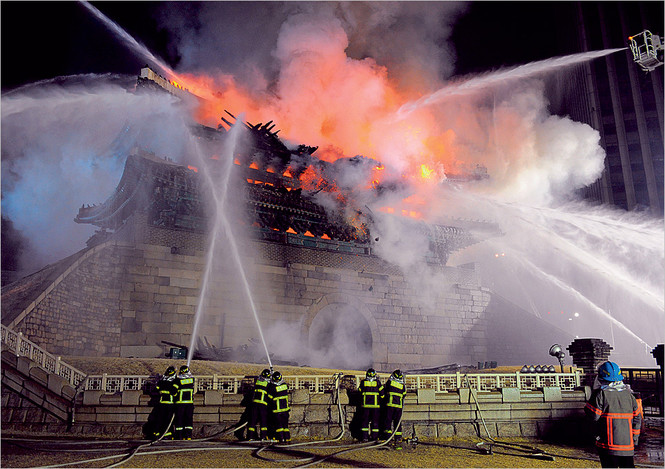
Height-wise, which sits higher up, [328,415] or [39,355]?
[39,355]

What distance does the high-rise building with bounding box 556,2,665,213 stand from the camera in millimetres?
51938

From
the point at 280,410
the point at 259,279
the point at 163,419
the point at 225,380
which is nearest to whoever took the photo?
the point at 163,419

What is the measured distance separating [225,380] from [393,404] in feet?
13.7

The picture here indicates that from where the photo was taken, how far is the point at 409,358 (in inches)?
952

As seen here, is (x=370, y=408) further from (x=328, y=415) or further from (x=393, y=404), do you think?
(x=328, y=415)

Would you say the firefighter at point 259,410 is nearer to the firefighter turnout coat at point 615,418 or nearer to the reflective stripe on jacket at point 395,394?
the reflective stripe on jacket at point 395,394

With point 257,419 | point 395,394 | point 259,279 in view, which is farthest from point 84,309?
point 395,394

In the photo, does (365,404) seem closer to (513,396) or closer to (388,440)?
(388,440)

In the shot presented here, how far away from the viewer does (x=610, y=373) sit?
5.20 meters

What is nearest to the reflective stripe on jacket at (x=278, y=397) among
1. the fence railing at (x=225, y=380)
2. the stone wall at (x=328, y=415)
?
the stone wall at (x=328, y=415)

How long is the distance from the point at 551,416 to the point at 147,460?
8.79 meters

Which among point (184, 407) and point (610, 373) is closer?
point (610, 373)

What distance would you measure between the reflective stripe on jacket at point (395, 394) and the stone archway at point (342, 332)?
482 inches

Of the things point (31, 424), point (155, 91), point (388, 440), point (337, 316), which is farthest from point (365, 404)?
point (155, 91)
